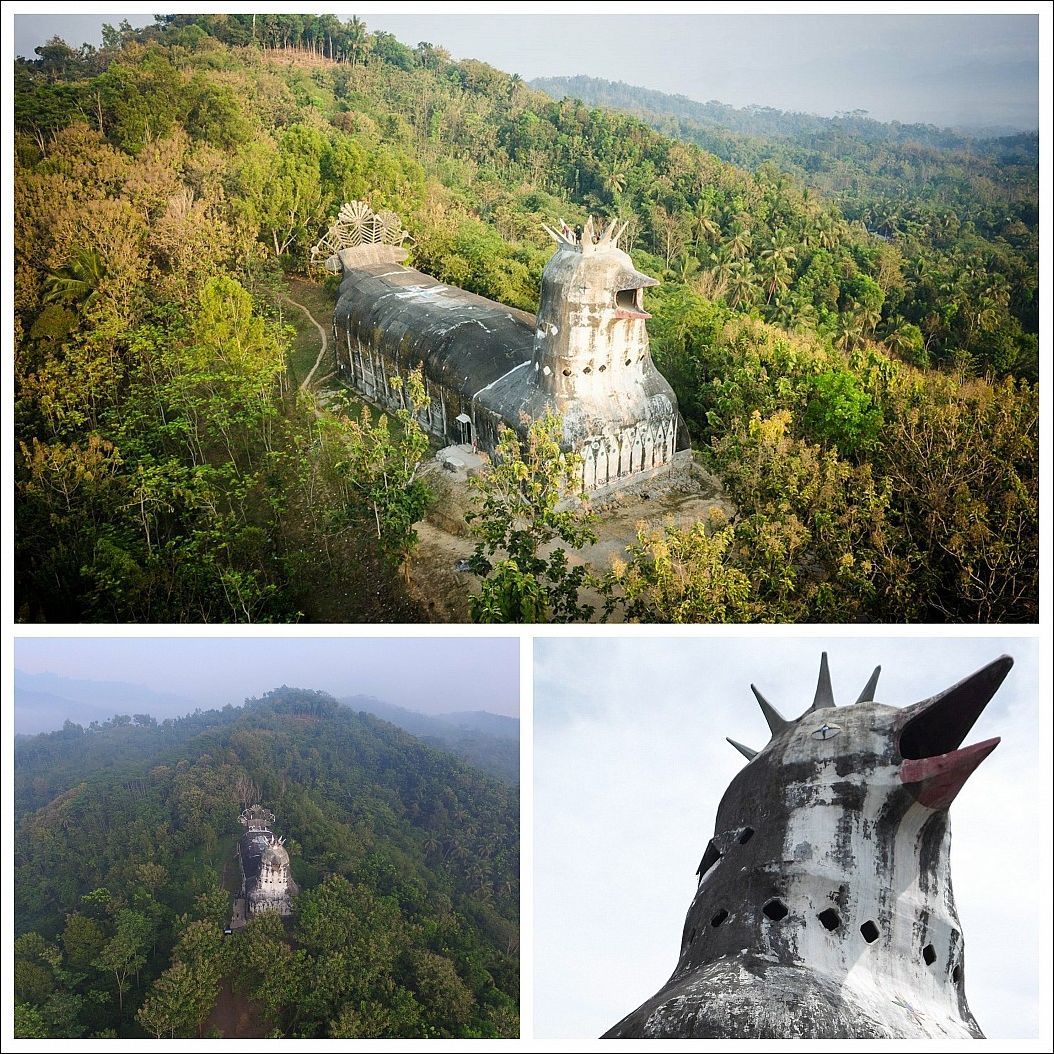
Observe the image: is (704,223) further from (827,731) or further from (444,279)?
(827,731)

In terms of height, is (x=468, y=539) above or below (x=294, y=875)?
above

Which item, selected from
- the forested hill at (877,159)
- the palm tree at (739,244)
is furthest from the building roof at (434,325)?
the palm tree at (739,244)

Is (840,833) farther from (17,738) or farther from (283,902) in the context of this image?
(17,738)

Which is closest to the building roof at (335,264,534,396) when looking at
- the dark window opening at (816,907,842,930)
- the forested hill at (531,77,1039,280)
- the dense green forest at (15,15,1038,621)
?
the dense green forest at (15,15,1038,621)

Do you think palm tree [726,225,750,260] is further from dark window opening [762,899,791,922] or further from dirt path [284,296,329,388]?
dark window opening [762,899,791,922]

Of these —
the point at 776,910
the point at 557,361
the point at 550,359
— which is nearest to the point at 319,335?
the point at 550,359

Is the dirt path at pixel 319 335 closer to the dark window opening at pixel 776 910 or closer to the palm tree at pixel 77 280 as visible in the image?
the palm tree at pixel 77 280

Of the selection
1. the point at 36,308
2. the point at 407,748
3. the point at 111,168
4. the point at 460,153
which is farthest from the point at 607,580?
the point at 460,153
